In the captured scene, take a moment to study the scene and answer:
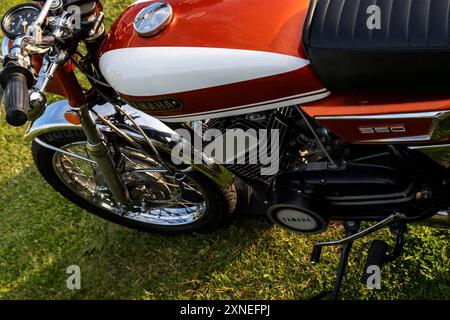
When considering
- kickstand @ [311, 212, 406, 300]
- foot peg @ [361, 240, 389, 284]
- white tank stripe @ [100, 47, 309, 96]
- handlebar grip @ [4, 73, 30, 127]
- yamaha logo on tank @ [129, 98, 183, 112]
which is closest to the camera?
handlebar grip @ [4, 73, 30, 127]

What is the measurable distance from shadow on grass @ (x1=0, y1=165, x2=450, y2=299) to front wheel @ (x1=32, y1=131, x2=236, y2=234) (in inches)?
4.0

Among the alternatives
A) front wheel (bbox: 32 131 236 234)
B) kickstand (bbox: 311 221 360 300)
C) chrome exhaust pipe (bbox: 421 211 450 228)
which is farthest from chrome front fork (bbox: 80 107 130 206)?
chrome exhaust pipe (bbox: 421 211 450 228)

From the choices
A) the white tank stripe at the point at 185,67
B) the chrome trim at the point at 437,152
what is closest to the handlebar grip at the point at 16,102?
the white tank stripe at the point at 185,67

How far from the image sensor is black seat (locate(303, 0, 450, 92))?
4.61 feet

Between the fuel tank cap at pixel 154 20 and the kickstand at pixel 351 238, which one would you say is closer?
the fuel tank cap at pixel 154 20

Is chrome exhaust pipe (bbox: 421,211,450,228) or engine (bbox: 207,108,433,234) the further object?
chrome exhaust pipe (bbox: 421,211,450,228)

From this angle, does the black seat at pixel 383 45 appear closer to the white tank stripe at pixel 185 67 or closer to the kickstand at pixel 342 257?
the white tank stripe at pixel 185 67

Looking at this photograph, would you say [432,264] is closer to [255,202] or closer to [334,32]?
[255,202]

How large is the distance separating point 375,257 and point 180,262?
82cm

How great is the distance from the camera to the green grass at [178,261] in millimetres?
2273

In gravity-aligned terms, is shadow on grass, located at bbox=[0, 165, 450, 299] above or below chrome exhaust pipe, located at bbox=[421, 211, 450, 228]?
below

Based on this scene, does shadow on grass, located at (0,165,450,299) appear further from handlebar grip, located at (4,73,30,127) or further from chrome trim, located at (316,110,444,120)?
handlebar grip, located at (4,73,30,127)

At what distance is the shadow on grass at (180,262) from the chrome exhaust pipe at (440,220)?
0.36 metres

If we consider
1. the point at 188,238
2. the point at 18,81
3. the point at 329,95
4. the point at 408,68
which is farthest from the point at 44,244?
the point at 408,68
